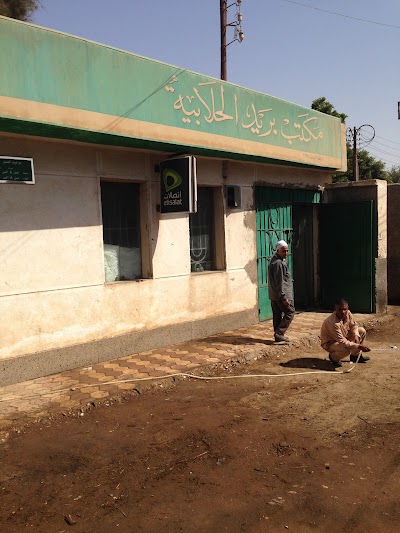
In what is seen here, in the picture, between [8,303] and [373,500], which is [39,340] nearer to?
[8,303]

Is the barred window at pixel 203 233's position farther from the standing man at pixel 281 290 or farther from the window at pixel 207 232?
the standing man at pixel 281 290

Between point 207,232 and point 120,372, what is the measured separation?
3.50 metres

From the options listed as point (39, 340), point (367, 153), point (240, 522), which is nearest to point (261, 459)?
point (240, 522)

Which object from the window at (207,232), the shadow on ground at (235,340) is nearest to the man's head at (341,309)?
the shadow on ground at (235,340)

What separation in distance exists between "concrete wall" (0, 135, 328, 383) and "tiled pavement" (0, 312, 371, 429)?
0.83 ft

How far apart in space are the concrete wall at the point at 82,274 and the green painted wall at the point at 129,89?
657 millimetres

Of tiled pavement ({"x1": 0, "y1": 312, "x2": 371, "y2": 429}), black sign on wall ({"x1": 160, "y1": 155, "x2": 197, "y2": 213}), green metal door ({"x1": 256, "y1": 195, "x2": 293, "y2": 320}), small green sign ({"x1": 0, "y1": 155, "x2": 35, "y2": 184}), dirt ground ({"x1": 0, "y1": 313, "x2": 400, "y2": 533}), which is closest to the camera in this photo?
dirt ground ({"x1": 0, "y1": 313, "x2": 400, "y2": 533})

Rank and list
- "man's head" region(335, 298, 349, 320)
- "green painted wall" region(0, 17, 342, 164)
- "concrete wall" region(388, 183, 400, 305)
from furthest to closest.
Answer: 1. "concrete wall" region(388, 183, 400, 305)
2. "man's head" region(335, 298, 349, 320)
3. "green painted wall" region(0, 17, 342, 164)

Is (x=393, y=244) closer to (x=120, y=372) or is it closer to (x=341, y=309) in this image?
(x=341, y=309)

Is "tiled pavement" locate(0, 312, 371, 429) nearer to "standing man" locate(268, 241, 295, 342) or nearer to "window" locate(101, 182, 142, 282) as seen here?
"standing man" locate(268, 241, 295, 342)

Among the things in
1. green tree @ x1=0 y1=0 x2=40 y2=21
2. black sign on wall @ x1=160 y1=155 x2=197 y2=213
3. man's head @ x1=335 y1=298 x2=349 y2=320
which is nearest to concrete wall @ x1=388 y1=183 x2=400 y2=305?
man's head @ x1=335 y1=298 x2=349 y2=320

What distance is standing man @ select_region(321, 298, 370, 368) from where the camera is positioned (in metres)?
6.45

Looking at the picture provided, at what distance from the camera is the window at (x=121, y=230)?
7266 mm

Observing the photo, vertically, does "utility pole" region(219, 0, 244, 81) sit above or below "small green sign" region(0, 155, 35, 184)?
above
